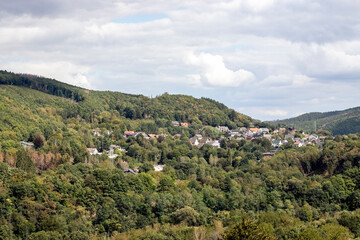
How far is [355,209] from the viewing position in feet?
233

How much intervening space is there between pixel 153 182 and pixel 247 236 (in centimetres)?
3645

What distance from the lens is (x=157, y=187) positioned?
255ft

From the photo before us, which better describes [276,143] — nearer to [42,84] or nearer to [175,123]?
[175,123]

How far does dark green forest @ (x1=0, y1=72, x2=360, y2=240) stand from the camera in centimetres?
5675

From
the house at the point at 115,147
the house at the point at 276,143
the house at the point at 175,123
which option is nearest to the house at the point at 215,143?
the house at the point at 276,143

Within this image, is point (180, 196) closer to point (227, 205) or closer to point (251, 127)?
point (227, 205)

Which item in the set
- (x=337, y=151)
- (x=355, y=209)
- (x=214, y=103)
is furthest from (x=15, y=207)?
(x=214, y=103)

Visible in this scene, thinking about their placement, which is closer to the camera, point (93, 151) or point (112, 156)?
point (112, 156)

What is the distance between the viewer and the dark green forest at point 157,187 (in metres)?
56.8

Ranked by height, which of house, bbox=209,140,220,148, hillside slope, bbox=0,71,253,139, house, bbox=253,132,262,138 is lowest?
house, bbox=209,140,220,148

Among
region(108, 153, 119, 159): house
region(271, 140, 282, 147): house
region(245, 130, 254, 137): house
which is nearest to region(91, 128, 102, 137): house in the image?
region(108, 153, 119, 159): house

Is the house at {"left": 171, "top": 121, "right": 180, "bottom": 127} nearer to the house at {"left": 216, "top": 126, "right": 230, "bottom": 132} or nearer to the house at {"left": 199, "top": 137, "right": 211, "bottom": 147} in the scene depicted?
the house at {"left": 216, "top": 126, "right": 230, "bottom": 132}

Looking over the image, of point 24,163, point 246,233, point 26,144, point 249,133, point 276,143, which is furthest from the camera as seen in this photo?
point 249,133

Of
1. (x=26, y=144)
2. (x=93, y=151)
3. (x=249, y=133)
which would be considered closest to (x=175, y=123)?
(x=249, y=133)
